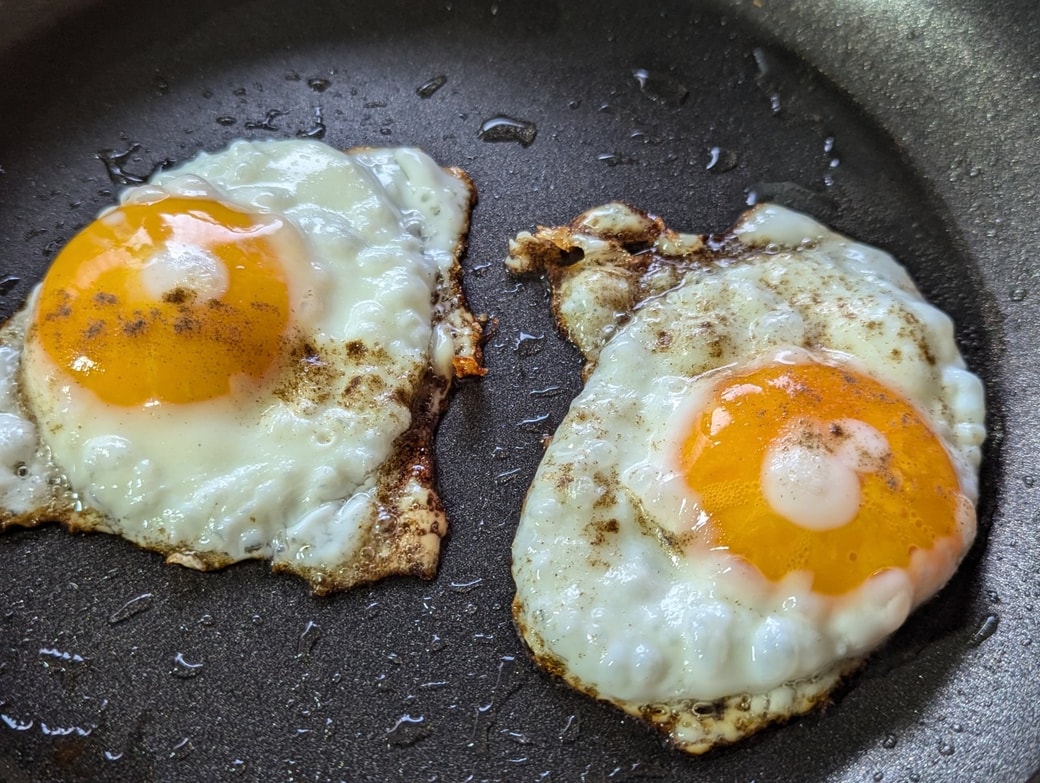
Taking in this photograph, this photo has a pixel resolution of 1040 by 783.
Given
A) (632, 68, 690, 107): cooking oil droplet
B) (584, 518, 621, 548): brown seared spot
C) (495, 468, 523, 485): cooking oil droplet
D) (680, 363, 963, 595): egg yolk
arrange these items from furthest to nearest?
(632, 68, 690, 107): cooking oil droplet → (495, 468, 523, 485): cooking oil droplet → (584, 518, 621, 548): brown seared spot → (680, 363, 963, 595): egg yolk

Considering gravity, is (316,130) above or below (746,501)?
below

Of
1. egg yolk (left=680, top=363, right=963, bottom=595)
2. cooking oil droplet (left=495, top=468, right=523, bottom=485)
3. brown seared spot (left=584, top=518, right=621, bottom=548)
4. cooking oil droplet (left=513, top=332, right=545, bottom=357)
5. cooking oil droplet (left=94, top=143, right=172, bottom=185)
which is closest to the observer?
egg yolk (left=680, top=363, right=963, bottom=595)

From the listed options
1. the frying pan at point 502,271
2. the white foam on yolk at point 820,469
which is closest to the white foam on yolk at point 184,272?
the frying pan at point 502,271

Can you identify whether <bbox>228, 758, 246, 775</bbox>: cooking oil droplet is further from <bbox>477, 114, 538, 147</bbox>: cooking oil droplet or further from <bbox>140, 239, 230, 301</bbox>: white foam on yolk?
<bbox>477, 114, 538, 147</bbox>: cooking oil droplet

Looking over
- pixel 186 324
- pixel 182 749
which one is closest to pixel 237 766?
pixel 182 749

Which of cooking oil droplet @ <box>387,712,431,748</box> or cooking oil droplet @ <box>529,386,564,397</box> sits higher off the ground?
cooking oil droplet @ <box>529,386,564,397</box>

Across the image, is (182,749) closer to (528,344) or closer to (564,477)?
(564,477)

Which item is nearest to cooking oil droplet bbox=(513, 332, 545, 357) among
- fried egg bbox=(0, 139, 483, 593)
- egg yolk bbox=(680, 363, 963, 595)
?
fried egg bbox=(0, 139, 483, 593)

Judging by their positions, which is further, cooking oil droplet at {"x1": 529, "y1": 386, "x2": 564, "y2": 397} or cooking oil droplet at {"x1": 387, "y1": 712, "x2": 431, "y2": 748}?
cooking oil droplet at {"x1": 529, "y1": 386, "x2": 564, "y2": 397}
